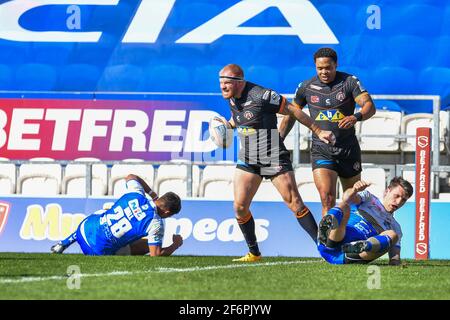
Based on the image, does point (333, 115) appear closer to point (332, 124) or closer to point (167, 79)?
point (332, 124)

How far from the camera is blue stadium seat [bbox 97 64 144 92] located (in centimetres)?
1673

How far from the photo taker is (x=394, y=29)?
16234 mm

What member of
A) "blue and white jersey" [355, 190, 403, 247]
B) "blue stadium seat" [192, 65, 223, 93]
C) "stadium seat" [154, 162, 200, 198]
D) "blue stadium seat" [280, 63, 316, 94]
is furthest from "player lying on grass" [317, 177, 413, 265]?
"blue stadium seat" [192, 65, 223, 93]

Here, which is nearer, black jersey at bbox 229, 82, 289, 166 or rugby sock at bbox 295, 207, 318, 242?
black jersey at bbox 229, 82, 289, 166

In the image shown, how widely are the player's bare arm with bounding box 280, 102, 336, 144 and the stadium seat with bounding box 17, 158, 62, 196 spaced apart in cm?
550

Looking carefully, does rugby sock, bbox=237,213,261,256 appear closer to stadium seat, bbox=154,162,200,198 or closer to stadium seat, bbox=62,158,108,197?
stadium seat, bbox=154,162,200,198

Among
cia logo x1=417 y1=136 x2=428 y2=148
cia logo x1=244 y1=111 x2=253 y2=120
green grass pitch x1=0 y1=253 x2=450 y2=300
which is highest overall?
cia logo x1=244 y1=111 x2=253 y2=120

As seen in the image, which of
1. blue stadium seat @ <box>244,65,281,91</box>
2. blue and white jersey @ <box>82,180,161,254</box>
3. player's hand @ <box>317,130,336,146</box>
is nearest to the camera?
player's hand @ <box>317,130,336,146</box>

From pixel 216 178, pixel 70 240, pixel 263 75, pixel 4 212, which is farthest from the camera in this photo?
pixel 263 75

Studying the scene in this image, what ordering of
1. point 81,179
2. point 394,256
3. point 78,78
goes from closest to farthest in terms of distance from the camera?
point 394,256 < point 81,179 < point 78,78

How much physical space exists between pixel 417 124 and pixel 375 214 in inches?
231

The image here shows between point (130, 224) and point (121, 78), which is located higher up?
point (121, 78)

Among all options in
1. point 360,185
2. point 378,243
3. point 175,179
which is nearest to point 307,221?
point 378,243

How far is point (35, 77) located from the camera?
1691 centimetres
